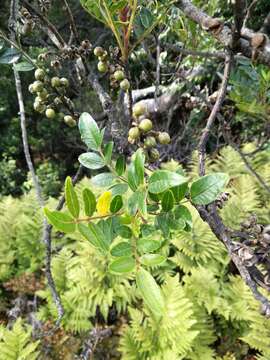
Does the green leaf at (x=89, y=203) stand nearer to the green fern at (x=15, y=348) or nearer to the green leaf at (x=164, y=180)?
the green leaf at (x=164, y=180)

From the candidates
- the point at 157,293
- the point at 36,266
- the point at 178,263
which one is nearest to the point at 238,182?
the point at 178,263

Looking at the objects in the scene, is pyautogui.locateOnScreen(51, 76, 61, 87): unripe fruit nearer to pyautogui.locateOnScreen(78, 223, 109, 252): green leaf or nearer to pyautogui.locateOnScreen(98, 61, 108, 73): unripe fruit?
pyautogui.locateOnScreen(98, 61, 108, 73): unripe fruit

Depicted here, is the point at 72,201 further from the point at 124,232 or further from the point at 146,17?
the point at 146,17

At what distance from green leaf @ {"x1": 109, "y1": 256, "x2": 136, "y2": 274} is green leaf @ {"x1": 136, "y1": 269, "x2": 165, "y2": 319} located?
1 cm

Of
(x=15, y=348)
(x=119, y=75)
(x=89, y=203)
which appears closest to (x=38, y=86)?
(x=119, y=75)

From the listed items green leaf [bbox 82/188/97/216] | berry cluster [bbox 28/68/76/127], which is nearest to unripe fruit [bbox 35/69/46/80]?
berry cluster [bbox 28/68/76/127]

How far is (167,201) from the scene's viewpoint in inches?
11.1

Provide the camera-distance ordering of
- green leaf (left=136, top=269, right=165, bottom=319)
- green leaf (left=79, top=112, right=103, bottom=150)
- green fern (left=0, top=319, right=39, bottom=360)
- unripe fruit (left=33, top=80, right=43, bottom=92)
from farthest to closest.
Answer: green fern (left=0, top=319, right=39, bottom=360) → unripe fruit (left=33, top=80, right=43, bottom=92) → green leaf (left=79, top=112, right=103, bottom=150) → green leaf (left=136, top=269, right=165, bottom=319)

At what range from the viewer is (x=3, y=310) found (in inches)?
114

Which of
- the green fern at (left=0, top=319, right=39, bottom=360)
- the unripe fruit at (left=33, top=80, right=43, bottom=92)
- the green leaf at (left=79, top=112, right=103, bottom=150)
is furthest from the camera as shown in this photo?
A: the green fern at (left=0, top=319, right=39, bottom=360)

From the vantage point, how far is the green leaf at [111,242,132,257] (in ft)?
0.92

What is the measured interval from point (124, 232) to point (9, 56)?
1.09 feet

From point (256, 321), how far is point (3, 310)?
1.87 m

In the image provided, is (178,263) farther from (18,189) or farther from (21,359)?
(18,189)
